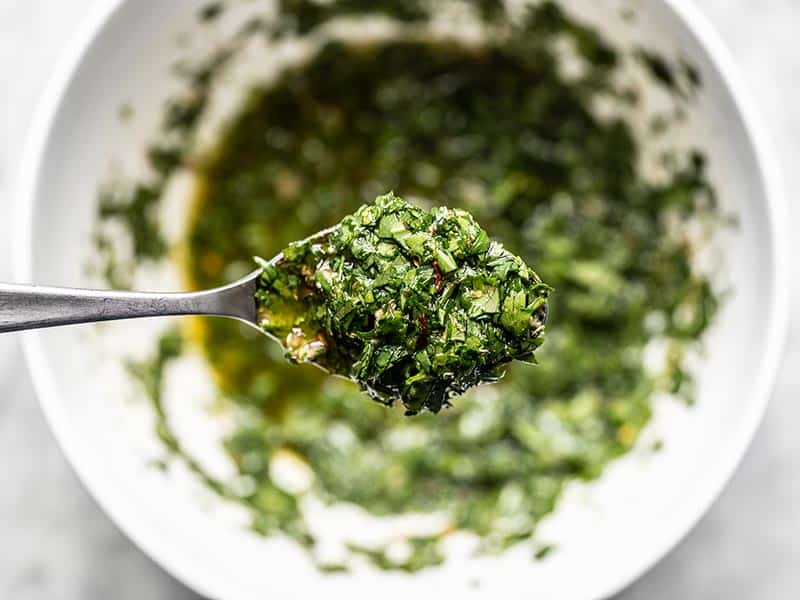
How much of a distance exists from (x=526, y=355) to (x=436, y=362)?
0.21 meters

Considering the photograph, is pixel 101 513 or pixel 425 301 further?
pixel 101 513

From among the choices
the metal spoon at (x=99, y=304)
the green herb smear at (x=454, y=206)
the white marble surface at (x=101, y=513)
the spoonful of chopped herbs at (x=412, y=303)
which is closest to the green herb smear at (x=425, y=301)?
the spoonful of chopped herbs at (x=412, y=303)

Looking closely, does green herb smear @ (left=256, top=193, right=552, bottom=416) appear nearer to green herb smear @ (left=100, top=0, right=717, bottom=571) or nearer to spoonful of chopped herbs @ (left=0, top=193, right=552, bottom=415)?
spoonful of chopped herbs @ (left=0, top=193, right=552, bottom=415)

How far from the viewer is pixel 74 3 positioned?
261cm

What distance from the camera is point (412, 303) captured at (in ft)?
5.89

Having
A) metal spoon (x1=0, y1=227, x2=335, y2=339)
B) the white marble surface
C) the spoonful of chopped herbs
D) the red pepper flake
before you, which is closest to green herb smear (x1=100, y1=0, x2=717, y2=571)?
the white marble surface

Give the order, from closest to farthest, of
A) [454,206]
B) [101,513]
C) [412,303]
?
[412,303] → [101,513] → [454,206]

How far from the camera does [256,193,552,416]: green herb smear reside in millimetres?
1804

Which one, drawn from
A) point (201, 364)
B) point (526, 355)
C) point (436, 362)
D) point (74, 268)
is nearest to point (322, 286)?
point (436, 362)

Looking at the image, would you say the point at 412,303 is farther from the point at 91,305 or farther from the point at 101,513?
the point at 101,513

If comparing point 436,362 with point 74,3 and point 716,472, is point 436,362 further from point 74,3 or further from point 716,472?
point 74,3

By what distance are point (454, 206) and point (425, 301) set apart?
43.0 inches

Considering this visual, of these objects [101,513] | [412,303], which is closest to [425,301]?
[412,303]

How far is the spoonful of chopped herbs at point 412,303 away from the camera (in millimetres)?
1795
